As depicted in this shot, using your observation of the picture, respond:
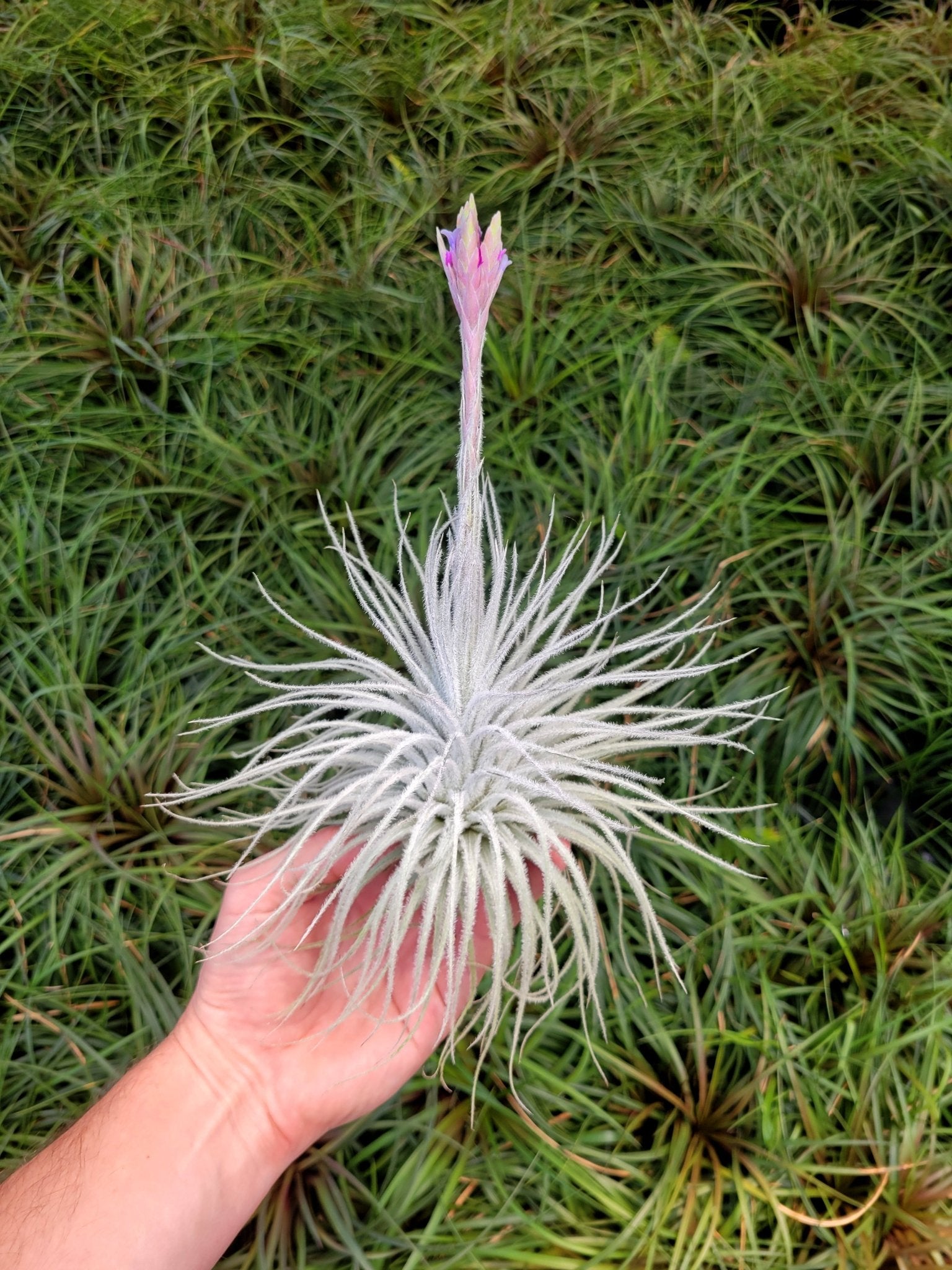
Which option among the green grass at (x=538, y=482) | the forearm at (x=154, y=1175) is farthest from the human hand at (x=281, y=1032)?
the green grass at (x=538, y=482)

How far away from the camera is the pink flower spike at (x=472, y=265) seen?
2.09 feet

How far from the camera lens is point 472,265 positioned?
2.09 ft

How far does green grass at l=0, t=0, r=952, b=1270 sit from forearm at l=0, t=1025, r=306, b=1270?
6.5 inches

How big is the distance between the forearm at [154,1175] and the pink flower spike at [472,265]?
2.31 feet

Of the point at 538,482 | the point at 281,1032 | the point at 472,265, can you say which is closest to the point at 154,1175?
the point at 281,1032

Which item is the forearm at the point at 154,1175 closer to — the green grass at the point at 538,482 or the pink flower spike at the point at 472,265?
the green grass at the point at 538,482

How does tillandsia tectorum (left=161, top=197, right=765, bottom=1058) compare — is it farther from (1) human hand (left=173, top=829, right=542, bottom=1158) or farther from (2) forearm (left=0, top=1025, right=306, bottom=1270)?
(2) forearm (left=0, top=1025, right=306, bottom=1270)

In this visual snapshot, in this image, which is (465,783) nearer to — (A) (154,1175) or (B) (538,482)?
(A) (154,1175)

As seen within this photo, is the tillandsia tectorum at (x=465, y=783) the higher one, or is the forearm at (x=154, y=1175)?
the tillandsia tectorum at (x=465, y=783)

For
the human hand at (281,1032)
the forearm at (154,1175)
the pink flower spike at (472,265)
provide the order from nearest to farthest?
the pink flower spike at (472,265)
the forearm at (154,1175)
the human hand at (281,1032)

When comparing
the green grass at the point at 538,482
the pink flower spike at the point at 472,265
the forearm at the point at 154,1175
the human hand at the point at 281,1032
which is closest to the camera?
the pink flower spike at the point at 472,265

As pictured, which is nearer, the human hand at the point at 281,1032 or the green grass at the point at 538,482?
the human hand at the point at 281,1032

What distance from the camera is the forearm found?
2.47ft

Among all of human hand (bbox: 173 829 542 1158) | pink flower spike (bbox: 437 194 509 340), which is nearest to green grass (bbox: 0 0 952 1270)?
human hand (bbox: 173 829 542 1158)
